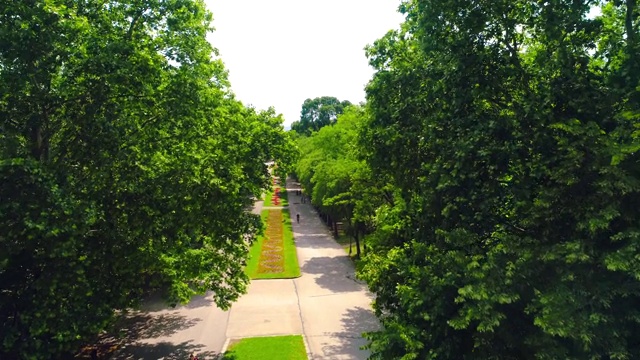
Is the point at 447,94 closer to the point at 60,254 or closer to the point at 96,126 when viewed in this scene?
the point at 96,126

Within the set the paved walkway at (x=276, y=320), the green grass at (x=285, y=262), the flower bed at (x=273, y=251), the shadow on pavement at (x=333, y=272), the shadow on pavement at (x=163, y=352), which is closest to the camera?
the shadow on pavement at (x=163, y=352)

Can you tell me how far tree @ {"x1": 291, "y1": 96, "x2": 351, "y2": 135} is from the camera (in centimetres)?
11344

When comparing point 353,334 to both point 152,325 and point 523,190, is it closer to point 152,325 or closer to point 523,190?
point 152,325

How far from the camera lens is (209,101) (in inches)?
550

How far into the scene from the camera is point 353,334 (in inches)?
766

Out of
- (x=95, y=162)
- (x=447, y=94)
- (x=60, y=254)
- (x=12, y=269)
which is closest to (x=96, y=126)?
(x=95, y=162)

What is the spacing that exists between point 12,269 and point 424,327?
9841 millimetres

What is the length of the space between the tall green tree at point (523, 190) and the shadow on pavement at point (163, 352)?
34.7ft

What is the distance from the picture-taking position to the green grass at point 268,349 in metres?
17.2

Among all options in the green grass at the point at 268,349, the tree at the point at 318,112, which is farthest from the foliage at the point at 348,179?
the tree at the point at 318,112

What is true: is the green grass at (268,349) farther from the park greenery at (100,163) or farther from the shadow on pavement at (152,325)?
the park greenery at (100,163)

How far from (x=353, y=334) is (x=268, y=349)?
12.5 feet

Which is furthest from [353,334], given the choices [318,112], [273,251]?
[318,112]

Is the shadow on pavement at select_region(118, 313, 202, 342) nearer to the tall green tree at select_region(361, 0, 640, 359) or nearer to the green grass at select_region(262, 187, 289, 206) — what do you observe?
the tall green tree at select_region(361, 0, 640, 359)
